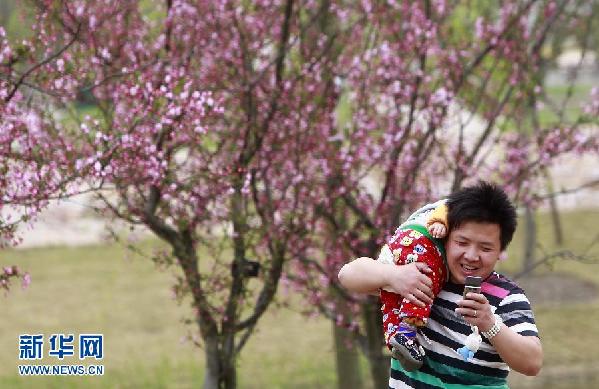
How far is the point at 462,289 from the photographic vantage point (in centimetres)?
282

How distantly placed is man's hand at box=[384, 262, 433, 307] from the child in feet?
0.09

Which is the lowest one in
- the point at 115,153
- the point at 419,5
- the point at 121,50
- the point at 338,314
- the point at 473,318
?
the point at 473,318

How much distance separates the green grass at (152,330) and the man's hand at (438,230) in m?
4.79

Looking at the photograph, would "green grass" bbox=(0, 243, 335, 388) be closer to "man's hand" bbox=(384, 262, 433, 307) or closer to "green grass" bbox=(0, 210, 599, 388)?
"green grass" bbox=(0, 210, 599, 388)

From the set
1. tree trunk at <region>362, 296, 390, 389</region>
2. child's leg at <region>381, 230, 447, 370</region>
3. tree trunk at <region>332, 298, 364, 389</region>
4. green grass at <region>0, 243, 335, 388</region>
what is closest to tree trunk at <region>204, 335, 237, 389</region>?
tree trunk at <region>362, 296, 390, 389</region>

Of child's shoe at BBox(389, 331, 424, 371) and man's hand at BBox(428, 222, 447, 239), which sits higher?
man's hand at BBox(428, 222, 447, 239)

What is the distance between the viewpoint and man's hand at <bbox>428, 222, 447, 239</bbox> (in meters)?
2.77

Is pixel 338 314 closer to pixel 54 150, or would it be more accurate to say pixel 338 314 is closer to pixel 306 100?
pixel 306 100

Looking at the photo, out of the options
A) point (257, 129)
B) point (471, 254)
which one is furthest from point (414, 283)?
point (257, 129)

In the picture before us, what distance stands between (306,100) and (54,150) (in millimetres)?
1697

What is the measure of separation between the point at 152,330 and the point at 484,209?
352 inches

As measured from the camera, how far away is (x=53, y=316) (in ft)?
38.5

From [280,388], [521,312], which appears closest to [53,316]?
[280,388]

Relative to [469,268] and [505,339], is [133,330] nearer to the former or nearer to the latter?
[469,268]
